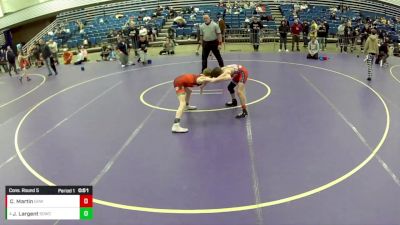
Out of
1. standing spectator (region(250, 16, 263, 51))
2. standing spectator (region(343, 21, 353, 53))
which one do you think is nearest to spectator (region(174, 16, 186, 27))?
standing spectator (region(250, 16, 263, 51))

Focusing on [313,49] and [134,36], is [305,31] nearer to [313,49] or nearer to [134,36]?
[313,49]

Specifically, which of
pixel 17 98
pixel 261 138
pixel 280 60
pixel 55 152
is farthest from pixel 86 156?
pixel 280 60

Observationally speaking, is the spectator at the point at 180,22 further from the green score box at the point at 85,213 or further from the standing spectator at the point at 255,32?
the green score box at the point at 85,213

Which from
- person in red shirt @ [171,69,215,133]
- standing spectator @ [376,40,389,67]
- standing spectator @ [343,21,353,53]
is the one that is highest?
standing spectator @ [343,21,353,53]

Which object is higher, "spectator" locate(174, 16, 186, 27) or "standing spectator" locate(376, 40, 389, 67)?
"spectator" locate(174, 16, 186, 27)

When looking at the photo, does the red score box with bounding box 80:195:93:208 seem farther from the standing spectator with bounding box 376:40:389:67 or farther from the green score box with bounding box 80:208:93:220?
the standing spectator with bounding box 376:40:389:67

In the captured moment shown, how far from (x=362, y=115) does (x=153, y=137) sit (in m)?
5.10

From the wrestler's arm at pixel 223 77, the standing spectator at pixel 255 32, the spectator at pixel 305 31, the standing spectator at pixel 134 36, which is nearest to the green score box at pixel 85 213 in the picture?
the wrestler's arm at pixel 223 77

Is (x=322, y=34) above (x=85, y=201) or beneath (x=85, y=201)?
above

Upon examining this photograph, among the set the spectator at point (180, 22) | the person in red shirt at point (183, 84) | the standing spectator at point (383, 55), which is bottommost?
the person in red shirt at point (183, 84)

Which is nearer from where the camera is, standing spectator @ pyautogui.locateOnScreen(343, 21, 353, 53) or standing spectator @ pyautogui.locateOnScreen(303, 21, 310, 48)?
standing spectator @ pyautogui.locateOnScreen(343, 21, 353, 53)
